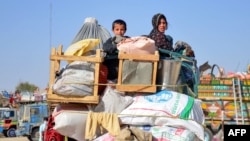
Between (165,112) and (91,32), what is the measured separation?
4.45 ft

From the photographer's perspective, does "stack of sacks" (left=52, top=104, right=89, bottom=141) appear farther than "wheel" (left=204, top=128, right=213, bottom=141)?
No

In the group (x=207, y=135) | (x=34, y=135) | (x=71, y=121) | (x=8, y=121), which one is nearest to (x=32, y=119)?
(x=34, y=135)

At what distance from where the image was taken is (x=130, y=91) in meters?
4.16

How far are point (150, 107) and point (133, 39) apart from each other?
26.7 inches

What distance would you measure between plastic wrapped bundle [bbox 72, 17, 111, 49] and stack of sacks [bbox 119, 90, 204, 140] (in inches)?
40.4

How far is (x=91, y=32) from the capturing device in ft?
15.9

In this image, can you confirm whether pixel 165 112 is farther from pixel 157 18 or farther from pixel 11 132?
pixel 11 132

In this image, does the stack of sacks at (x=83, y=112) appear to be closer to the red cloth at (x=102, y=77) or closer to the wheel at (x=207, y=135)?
the red cloth at (x=102, y=77)

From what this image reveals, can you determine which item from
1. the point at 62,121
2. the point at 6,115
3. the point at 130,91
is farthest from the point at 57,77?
the point at 6,115

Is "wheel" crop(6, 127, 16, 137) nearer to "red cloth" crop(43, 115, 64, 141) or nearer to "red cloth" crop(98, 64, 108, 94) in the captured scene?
"red cloth" crop(43, 115, 64, 141)

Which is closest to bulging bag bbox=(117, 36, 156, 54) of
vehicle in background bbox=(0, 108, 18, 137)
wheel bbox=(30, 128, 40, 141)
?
wheel bbox=(30, 128, 40, 141)

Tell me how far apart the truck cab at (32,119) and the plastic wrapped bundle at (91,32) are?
17731mm

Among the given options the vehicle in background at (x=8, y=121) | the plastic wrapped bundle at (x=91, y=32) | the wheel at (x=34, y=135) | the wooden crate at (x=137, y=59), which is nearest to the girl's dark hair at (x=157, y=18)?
the plastic wrapped bundle at (x=91, y=32)

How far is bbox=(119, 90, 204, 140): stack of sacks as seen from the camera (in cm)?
394
